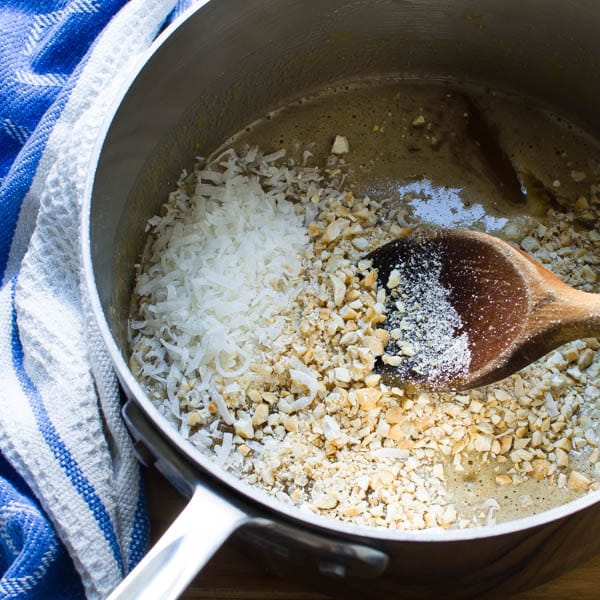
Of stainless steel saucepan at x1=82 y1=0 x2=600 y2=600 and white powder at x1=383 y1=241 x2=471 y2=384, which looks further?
white powder at x1=383 y1=241 x2=471 y2=384

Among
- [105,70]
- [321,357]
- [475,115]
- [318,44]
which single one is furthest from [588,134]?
[105,70]

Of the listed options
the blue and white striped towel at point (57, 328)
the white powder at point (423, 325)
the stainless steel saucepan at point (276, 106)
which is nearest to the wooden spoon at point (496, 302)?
the white powder at point (423, 325)

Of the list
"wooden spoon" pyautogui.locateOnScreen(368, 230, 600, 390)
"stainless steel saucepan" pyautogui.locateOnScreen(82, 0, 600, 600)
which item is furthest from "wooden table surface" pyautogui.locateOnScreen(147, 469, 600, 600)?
"wooden spoon" pyautogui.locateOnScreen(368, 230, 600, 390)

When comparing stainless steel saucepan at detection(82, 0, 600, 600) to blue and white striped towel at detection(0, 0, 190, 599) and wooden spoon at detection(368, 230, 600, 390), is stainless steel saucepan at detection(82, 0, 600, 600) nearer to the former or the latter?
blue and white striped towel at detection(0, 0, 190, 599)

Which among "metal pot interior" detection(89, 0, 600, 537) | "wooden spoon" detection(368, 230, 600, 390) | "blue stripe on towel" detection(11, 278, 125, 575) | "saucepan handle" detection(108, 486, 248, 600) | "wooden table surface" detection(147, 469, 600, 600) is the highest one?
"metal pot interior" detection(89, 0, 600, 537)

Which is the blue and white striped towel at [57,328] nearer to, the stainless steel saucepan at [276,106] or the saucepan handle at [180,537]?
the stainless steel saucepan at [276,106]

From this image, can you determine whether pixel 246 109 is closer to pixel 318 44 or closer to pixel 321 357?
pixel 318 44

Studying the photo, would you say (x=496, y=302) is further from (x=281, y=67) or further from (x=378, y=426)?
(x=281, y=67)
